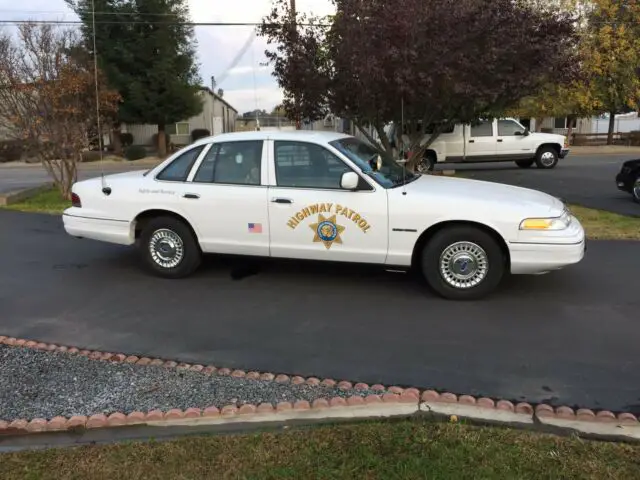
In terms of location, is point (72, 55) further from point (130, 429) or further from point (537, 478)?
point (537, 478)

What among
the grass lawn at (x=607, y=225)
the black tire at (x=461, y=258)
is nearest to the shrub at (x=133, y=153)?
the grass lawn at (x=607, y=225)

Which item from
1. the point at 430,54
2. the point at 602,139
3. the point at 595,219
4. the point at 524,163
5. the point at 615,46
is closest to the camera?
the point at 595,219

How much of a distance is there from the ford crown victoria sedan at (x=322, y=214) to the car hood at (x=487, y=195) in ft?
0.04

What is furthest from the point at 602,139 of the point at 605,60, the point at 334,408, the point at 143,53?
the point at 334,408

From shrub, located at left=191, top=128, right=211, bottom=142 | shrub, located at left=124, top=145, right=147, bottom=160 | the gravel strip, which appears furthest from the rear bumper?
shrub, located at left=191, top=128, right=211, bottom=142

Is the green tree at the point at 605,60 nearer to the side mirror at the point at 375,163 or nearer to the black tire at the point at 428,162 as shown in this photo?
the black tire at the point at 428,162

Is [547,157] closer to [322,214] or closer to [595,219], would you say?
[595,219]

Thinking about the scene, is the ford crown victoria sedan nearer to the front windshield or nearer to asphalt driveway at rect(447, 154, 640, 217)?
the front windshield

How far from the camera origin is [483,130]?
1956 cm

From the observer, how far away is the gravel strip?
3627 mm

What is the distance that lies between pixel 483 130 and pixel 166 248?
15520mm

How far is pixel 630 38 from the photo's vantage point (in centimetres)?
2941

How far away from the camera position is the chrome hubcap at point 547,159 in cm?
1978

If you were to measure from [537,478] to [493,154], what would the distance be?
17.9 metres
